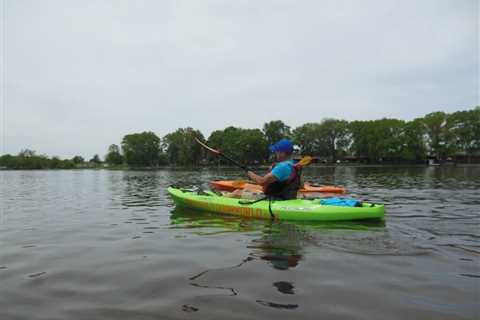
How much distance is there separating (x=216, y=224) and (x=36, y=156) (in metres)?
115

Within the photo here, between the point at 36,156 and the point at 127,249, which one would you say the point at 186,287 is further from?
the point at 36,156

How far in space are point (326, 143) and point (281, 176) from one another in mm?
89090

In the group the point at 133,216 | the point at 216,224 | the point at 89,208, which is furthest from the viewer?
the point at 89,208

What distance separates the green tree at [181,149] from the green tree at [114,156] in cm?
1963

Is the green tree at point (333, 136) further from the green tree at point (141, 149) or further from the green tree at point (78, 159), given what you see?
the green tree at point (78, 159)

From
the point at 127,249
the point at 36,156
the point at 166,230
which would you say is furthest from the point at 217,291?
the point at 36,156

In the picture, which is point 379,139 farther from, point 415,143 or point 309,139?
point 309,139

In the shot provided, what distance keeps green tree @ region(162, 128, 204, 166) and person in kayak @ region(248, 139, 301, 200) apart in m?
84.8

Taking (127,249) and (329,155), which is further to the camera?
(329,155)

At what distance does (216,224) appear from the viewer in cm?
796

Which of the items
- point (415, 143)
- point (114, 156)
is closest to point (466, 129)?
point (415, 143)

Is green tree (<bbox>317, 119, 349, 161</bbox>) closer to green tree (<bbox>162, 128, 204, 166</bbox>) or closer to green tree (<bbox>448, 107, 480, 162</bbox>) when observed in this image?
green tree (<bbox>448, 107, 480, 162</bbox>)

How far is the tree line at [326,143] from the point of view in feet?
251

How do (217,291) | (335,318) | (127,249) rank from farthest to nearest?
(127,249)
(217,291)
(335,318)
